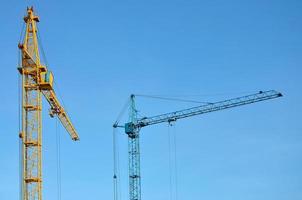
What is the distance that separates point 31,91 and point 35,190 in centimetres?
1572

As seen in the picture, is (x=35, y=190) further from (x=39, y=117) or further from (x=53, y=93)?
(x=53, y=93)

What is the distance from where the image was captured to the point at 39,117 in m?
103

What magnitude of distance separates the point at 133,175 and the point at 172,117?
20.3 meters

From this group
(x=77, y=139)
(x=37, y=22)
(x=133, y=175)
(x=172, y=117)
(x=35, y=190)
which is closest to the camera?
(x=35, y=190)

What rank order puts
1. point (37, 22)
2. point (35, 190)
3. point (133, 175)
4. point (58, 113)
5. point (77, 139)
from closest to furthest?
point (35, 190) < point (37, 22) < point (58, 113) < point (77, 139) < point (133, 175)

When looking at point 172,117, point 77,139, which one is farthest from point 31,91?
point 172,117

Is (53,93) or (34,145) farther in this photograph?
(53,93)

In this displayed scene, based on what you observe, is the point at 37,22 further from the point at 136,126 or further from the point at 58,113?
the point at 136,126

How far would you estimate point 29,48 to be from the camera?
346 feet

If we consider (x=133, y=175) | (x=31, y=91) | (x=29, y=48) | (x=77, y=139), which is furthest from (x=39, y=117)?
(x=133, y=175)

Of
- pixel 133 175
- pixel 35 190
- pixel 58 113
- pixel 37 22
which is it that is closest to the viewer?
pixel 35 190

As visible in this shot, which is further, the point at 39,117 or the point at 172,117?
the point at 172,117

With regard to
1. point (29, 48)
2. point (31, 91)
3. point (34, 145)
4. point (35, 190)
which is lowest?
point (35, 190)

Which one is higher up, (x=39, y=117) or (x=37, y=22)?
(x=37, y=22)
